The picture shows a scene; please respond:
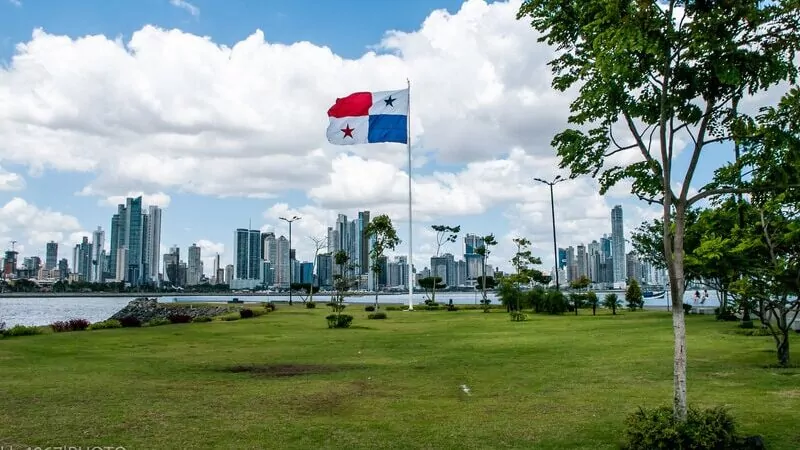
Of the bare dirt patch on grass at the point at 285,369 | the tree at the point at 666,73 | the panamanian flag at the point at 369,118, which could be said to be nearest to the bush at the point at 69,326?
the panamanian flag at the point at 369,118

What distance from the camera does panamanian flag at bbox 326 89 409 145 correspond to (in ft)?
138

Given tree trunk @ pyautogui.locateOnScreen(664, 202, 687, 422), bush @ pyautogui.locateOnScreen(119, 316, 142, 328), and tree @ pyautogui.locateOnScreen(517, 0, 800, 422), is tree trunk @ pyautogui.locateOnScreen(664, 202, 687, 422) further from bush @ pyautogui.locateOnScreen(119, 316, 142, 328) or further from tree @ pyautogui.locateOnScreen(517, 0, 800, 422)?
bush @ pyautogui.locateOnScreen(119, 316, 142, 328)

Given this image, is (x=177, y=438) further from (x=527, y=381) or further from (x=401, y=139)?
(x=401, y=139)

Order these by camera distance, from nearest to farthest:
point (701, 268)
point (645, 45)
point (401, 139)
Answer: point (645, 45)
point (701, 268)
point (401, 139)

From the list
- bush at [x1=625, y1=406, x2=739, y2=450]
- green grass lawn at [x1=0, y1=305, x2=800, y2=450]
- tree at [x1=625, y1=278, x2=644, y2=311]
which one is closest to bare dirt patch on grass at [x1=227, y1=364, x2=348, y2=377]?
green grass lawn at [x1=0, y1=305, x2=800, y2=450]

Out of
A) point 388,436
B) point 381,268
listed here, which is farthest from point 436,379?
point 381,268

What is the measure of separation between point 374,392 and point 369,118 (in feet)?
102

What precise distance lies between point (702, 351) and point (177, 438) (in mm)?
19150

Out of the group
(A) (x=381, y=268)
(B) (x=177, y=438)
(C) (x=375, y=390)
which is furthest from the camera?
(A) (x=381, y=268)

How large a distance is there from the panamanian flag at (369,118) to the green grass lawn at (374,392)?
17.9 meters

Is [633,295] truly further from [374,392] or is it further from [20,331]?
[374,392]

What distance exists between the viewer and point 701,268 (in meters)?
20.4

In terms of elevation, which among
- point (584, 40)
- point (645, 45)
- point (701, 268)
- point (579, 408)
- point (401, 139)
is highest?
point (401, 139)

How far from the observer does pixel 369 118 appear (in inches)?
1737
